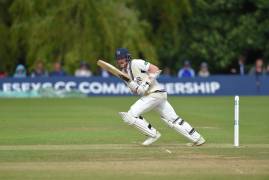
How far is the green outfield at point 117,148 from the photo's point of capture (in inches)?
448

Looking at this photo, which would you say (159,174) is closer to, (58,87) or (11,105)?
(11,105)

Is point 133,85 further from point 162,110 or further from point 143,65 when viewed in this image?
point 162,110

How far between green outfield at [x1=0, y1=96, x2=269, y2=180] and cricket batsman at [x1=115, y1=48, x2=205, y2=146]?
33 centimetres

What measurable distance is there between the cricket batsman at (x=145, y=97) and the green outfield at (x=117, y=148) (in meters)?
0.33

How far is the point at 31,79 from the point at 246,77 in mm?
9067

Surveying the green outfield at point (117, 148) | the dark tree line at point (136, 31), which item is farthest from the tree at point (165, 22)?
the green outfield at point (117, 148)

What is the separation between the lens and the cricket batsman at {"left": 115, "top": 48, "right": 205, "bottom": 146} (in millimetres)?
14695

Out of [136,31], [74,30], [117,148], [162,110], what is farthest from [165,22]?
[117,148]

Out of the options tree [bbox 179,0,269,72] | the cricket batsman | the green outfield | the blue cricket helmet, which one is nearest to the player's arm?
the cricket batsman

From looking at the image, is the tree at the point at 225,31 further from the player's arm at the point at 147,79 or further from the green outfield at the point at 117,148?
the player's arm at the point at 147,79

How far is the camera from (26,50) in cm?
3941

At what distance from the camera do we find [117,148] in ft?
47.5

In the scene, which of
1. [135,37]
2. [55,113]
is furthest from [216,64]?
[55,113]

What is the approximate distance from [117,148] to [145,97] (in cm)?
109
